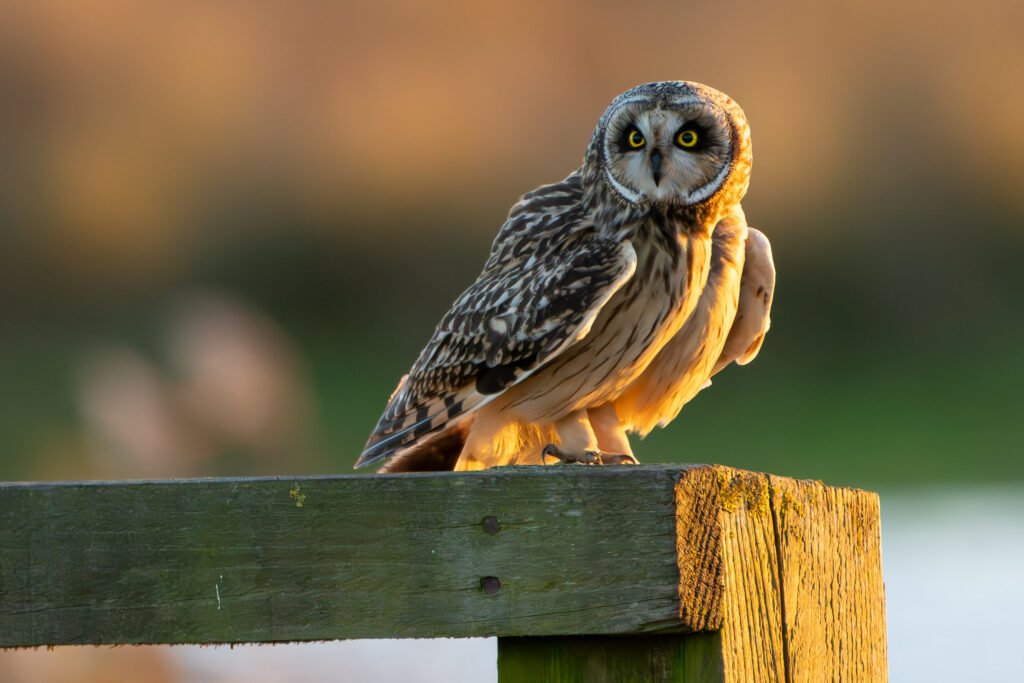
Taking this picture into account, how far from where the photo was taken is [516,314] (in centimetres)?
370

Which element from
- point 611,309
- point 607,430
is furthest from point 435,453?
point 611,309

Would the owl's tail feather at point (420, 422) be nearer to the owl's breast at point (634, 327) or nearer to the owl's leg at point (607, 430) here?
the owl's breast at point (634, 327)

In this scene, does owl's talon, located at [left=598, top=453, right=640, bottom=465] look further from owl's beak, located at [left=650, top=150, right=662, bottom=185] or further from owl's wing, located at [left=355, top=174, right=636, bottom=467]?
owl's beak, located at [left=650, top=150, right=662, bottom=185]

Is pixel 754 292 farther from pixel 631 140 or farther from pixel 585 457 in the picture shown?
pixel 585 457

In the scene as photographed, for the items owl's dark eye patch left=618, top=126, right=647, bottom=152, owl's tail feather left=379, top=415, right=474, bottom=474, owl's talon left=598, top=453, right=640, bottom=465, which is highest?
owl's dark eye patch left=618, top=126, right=647, bottom=152

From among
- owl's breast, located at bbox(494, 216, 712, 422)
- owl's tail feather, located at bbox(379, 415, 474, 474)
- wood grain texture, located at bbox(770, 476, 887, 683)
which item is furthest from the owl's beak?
wood grain texture, located at bbox(770, 476, 887, 683)

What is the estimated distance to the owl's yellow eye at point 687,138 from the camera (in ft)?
11.9

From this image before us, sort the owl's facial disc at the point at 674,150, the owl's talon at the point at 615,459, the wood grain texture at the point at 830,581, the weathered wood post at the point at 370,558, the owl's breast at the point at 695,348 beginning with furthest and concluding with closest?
the owl's breast at the point at 695,348 < the owl's facial disc at the point at 674,150 < the owl's talon at the point at 615,459 < the wood grain texture at the point at 830,581 < the weathered wood post at the point at 370,558

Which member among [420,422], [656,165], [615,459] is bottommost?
[615,459]

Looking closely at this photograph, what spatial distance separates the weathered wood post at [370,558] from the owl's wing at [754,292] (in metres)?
2.17

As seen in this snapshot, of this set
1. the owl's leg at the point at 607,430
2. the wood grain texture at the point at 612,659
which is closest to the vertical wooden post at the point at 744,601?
the wood grain texture at the point at 612,659

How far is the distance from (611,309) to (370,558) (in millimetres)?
1878

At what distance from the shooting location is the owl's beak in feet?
12.0

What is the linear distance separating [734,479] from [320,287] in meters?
15.9
